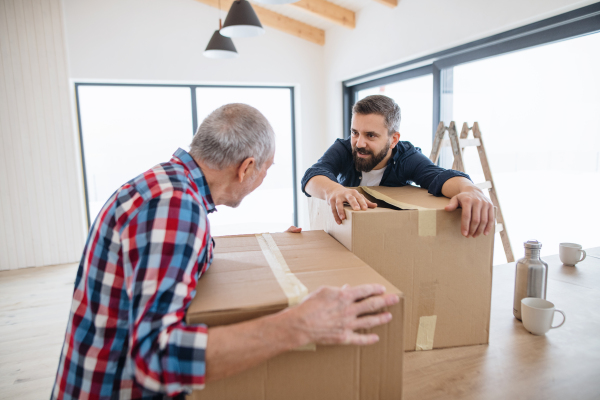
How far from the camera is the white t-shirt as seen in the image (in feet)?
5.19

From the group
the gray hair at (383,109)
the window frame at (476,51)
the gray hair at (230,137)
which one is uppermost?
the window frame at (476,51)

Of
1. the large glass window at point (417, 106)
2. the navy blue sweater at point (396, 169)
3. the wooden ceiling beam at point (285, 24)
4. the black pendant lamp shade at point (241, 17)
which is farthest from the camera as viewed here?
the wooden ceiling beam at point (285, 24)

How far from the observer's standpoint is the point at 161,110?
13.7 ft

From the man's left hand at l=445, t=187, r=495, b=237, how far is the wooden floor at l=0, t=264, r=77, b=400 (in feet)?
6.54

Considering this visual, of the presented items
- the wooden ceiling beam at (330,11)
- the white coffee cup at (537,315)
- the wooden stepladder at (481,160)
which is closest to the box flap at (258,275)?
the white coffee cup at (537,315)

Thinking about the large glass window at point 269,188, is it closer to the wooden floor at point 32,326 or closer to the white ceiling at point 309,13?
the white ceiling at point 309,13

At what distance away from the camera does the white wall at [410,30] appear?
2.19 metres

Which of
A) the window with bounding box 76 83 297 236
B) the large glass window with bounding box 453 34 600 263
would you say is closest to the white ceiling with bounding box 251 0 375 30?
the window with bounding box 76 83 297 236

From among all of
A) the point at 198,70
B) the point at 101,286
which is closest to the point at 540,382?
the point at 101,286

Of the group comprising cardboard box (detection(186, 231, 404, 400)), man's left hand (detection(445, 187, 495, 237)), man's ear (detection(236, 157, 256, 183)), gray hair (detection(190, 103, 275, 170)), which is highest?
gray hair (detection(190, 103, 275, 170))

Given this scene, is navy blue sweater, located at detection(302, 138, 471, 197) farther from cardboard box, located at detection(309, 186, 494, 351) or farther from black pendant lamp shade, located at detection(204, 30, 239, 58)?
black pendant lamp shade, located at detection(204, 30, 239, 58)

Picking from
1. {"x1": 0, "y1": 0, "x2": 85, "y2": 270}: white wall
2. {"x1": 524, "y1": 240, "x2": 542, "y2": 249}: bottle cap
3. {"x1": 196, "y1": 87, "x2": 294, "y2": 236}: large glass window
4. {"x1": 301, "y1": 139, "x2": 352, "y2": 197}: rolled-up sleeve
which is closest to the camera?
{"x1": 524, "y1": 240, "x2": 542, "y2": 249}: bottle cap

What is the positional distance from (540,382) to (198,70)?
3.95m

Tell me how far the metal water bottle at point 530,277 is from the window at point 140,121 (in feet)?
11.1
